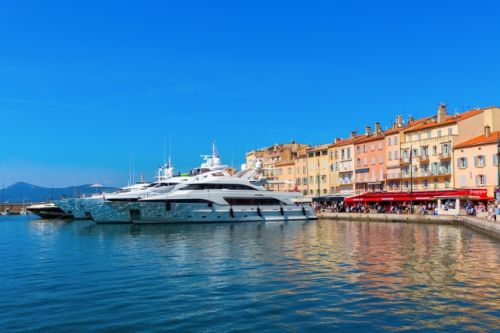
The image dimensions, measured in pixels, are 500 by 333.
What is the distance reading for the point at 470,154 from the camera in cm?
5828

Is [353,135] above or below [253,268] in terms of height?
above

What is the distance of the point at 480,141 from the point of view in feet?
188

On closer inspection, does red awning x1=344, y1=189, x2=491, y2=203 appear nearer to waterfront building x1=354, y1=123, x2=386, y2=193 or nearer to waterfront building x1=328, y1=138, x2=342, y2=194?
waterfront building x1=354, y1=123, x2=386, y2=193

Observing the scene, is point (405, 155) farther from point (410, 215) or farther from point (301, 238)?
point (301, 238)

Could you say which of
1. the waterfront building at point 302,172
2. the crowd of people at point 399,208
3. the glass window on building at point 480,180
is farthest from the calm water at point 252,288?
the waterfront building at point 302,172

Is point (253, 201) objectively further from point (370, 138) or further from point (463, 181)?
point (370, 138)

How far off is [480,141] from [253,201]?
83.5 feet

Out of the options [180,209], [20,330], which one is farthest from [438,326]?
[180,209]

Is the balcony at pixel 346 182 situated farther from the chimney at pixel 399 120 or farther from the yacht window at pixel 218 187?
the yacht window at pixel 218 187

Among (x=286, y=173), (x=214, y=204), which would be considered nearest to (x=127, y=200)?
(x=214, y=204)

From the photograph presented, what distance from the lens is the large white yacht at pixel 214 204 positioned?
171ft

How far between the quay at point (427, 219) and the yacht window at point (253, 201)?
915 centimetres

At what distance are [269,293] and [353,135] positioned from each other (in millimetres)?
70957

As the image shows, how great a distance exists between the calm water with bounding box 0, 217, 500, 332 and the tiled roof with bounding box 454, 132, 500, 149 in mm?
29953
